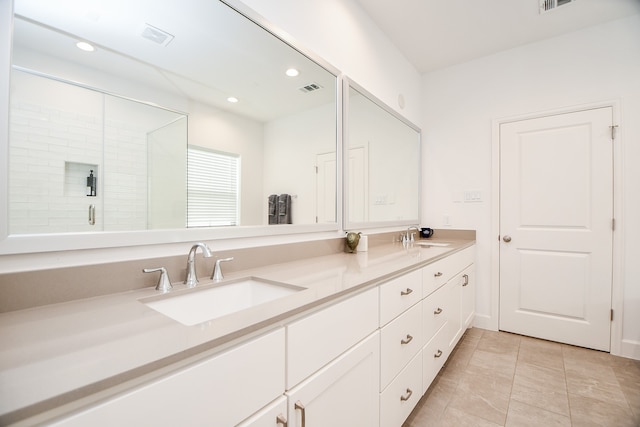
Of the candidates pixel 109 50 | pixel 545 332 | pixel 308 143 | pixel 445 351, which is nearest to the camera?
pixel 109 50

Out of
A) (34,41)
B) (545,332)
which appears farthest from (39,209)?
(545,332)

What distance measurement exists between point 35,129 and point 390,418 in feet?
5.43

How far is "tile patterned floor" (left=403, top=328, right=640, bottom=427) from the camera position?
1545mm

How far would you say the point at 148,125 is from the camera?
1.01 meters

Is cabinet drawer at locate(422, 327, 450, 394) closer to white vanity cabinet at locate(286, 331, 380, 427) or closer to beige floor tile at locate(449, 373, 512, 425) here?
beige floor tile at locate(449, 373, 512, 425)

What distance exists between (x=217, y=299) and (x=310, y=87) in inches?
50.5

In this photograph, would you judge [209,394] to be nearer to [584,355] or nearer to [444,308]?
[444,308]

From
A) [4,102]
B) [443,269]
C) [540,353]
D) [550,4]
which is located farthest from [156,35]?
[540,353]

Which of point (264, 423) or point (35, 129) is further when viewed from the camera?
point (35, 129)

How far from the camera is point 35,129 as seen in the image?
31.3 inches

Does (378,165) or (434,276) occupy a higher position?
(378,165)

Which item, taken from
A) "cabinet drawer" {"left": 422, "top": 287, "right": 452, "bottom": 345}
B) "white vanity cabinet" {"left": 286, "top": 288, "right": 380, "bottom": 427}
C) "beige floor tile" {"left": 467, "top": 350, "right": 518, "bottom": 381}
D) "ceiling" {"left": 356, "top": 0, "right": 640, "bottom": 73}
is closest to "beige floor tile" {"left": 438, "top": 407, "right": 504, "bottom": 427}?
"cabinet drawer" {"left": 422, "top": 287, "right": 452, "bottom": 345}

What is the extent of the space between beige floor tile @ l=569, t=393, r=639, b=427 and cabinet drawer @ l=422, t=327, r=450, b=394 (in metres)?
0.68

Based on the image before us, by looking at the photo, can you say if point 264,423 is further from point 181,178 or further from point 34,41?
point 34,41
